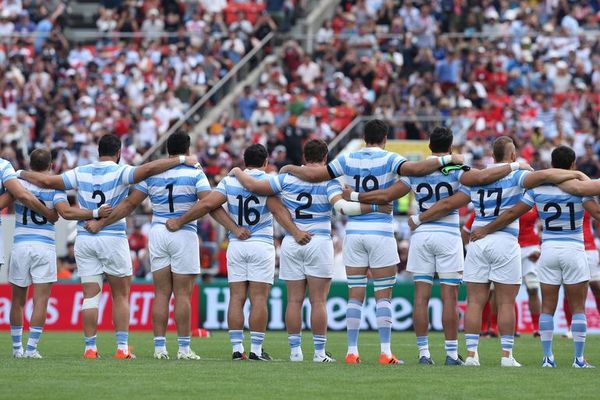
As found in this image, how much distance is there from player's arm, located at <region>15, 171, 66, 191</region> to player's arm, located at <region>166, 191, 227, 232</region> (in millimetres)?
1377

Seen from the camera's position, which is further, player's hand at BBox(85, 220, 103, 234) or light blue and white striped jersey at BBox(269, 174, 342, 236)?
player's hand at BBox(85, 220, 103, 234)

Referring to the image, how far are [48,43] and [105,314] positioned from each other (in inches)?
547

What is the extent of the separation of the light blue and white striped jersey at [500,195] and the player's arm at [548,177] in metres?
0.07

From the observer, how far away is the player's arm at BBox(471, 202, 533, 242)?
15.2 m

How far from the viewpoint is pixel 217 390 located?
1269cm

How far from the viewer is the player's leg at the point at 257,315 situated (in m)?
16.1

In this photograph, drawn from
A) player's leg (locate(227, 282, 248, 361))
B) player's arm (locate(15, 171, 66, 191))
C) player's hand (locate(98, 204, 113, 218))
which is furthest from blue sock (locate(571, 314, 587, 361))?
player's arm (locate(15, 171, 66, 191))

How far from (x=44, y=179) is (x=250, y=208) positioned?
97.1 inches

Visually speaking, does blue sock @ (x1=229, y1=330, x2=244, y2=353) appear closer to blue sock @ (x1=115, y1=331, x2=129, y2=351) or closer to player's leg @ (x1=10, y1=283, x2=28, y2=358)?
blue sock @ (x1=115, y1=331, x2=129, y2=351)

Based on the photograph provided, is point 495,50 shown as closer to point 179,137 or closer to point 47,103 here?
point 47,103

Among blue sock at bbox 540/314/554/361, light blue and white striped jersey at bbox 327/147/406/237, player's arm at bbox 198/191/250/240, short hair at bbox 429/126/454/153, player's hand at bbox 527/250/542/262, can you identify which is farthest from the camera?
player's hand at bbox 527/250/542/262

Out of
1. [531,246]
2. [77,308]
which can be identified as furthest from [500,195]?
[77,308]

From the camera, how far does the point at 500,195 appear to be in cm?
1536

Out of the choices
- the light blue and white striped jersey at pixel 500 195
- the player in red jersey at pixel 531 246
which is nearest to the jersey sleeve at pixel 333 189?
the light blue and white striped jersey at pixel 500 195
